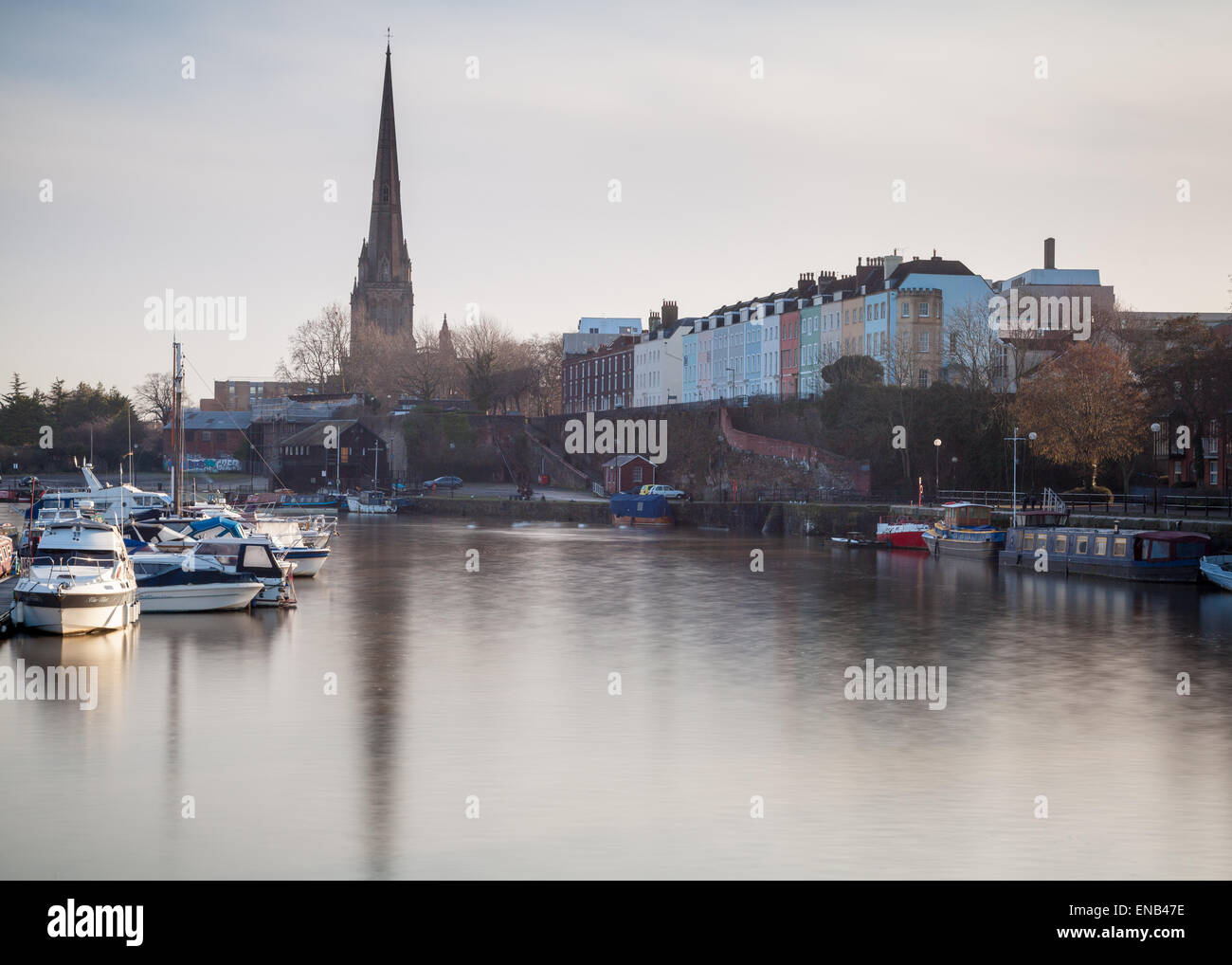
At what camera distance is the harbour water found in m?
13.3

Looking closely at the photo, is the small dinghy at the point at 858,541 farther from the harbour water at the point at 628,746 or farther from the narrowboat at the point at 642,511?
the harbour water at the point at 628,746

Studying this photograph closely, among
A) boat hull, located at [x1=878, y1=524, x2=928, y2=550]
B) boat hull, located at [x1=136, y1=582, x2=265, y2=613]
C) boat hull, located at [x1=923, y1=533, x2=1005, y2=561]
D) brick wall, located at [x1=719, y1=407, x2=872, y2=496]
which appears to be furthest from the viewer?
brick wall, located at [x1=719, y1=407, x2=872, y2=496]

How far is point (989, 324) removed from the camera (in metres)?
66.7

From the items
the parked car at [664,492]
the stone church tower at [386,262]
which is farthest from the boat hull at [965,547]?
the stone church tower at [386,262]

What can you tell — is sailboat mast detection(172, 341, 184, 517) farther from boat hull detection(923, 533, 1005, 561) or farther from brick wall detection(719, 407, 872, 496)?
brick wall detection(719, 407, 872, 496)

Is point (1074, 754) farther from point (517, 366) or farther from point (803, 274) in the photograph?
point (517, 366)

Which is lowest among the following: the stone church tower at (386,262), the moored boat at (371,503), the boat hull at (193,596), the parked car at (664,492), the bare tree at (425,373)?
the boat hull at (193,596)

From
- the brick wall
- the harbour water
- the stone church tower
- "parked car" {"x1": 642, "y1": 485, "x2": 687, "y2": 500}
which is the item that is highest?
the stone church tower

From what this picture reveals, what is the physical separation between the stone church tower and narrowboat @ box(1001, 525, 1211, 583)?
97.4 m

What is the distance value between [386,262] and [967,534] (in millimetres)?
97487

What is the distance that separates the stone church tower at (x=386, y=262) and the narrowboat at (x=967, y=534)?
92.5m

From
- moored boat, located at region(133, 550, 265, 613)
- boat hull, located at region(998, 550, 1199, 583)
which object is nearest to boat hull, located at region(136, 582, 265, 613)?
moored boat, located at region(133, 550, 265, 613)

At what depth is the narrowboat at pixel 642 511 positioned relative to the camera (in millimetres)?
69812
